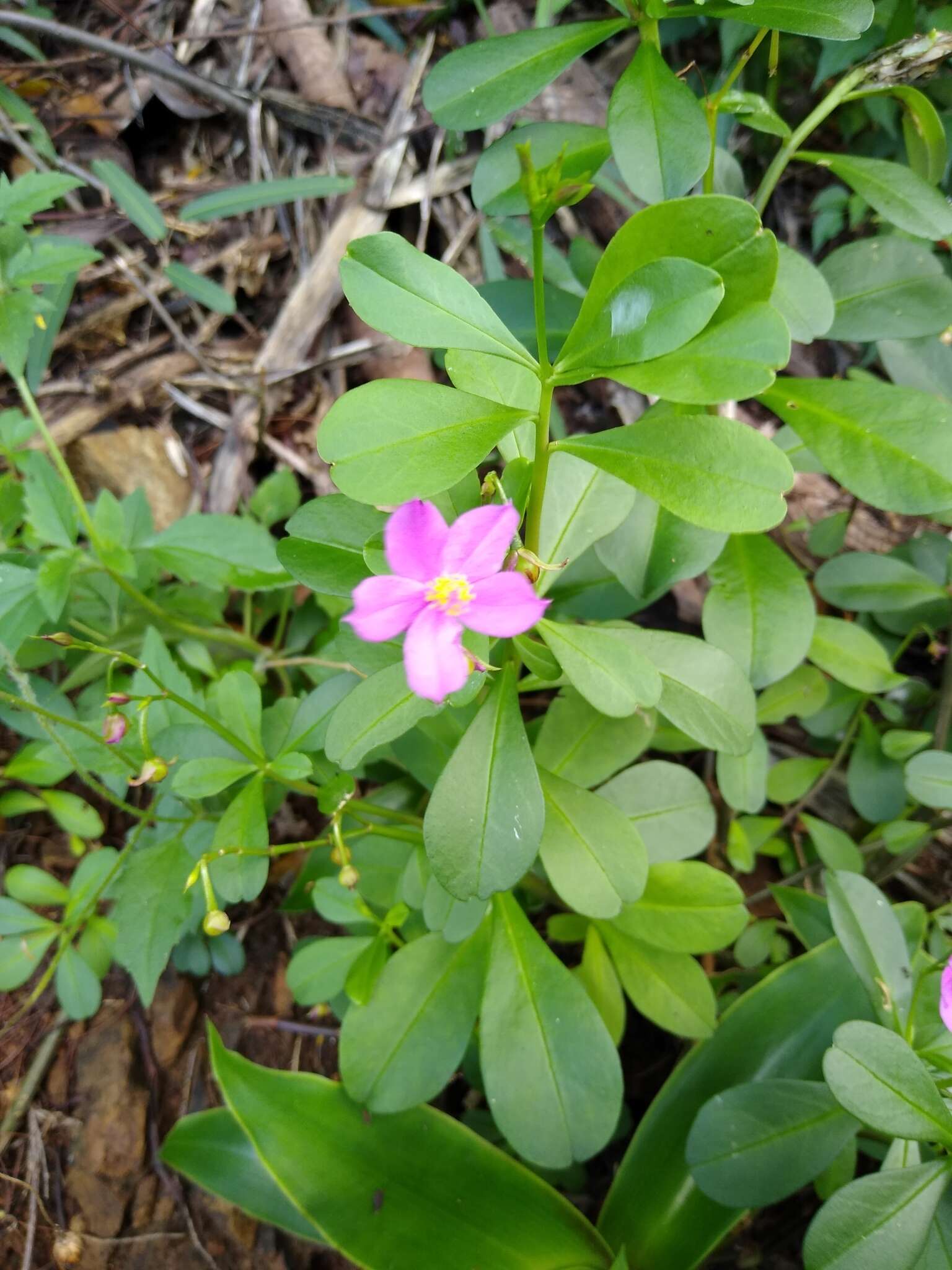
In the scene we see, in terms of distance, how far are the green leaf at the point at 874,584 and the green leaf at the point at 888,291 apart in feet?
1.71

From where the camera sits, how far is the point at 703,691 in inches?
47.2

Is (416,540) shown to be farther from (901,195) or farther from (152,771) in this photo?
(901,195)

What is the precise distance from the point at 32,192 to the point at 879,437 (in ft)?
4.92

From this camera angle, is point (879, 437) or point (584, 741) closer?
point (879, 437)

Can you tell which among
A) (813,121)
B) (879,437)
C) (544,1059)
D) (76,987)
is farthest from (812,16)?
(76,987)

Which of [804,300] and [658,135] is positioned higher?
[658,135]

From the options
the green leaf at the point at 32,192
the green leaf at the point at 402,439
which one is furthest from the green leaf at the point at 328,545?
the green leaf at the point at 32,192

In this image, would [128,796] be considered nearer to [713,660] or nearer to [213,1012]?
[213,1012]

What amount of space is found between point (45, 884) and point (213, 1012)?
50cm

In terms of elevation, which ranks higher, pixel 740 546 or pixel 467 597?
pixel 467 597

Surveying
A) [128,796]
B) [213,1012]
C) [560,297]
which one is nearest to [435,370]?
[560,297]

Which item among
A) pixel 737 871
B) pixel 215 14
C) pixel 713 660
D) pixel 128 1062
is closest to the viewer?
pixel 713 660

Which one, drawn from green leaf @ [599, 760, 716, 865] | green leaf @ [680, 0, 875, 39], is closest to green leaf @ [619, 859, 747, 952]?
green leaf @ [599, 760, 716, 865]

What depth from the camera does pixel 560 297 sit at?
5.37ft
